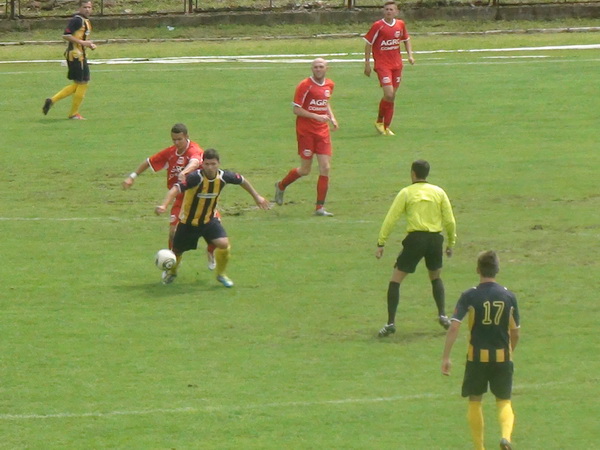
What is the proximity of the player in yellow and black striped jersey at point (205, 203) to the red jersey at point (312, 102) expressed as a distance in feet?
13.8

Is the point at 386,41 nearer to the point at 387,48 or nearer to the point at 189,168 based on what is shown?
the point at 387,48

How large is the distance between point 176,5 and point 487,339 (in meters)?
36.9

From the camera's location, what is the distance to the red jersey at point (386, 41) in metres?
26.5

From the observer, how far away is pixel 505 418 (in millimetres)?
10969

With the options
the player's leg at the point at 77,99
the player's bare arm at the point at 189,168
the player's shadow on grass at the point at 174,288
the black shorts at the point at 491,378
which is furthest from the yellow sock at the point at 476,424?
the player's leg at the point at 77,99

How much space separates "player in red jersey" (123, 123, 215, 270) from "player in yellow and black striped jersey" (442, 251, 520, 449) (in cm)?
662

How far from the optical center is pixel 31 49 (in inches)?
1622

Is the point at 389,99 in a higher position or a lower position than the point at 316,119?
lower

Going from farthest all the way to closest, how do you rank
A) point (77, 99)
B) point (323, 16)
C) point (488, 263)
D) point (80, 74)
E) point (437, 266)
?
point (323, 16) < point (77, 99) < point (80, 74) < point (437, 266) < point (488, 263)

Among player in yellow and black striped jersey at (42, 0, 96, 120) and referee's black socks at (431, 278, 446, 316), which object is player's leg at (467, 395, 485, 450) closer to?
referee's black socks at (431, 278, 446, 316)

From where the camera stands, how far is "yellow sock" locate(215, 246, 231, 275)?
1661 centimetres

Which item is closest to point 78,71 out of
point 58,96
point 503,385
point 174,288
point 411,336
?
point 58,96

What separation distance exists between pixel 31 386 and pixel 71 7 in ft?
118

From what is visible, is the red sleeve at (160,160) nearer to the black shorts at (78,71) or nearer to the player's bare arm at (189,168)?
the player's bare arm at (189,168)
